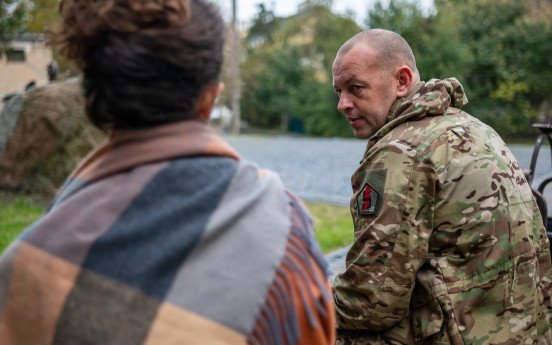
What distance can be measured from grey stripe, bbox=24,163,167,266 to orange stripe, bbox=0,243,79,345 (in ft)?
0.08

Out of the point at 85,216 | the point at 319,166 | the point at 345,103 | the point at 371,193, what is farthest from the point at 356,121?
the point at 319,166

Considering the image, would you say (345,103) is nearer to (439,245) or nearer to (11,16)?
Result: (439,245)

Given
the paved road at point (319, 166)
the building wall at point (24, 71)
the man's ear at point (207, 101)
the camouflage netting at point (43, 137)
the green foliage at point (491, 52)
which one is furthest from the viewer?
the building wall at point (24, 71)

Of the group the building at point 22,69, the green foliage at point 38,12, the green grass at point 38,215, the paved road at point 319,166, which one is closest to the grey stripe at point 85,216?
the green grass at point 38,215

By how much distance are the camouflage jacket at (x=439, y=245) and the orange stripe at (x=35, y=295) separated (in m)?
1.24

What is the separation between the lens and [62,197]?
1438 mm

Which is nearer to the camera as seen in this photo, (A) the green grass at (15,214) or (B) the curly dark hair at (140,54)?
(B) the curly dark hair at (140,54)

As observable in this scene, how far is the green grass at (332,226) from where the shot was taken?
6.90m

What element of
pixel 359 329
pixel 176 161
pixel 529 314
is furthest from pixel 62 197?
pixel 529 314

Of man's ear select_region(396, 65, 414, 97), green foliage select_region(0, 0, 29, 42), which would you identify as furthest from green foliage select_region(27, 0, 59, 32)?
man's ear select_region(396, 65, 414, 97)

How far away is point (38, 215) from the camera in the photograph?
8.28m

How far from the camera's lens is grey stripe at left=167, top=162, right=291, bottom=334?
133cm

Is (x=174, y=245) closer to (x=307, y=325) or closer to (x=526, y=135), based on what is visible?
(x=307, y=325)

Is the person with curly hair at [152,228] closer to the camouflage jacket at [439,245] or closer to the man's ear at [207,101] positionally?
the man's ear at [207,101]
